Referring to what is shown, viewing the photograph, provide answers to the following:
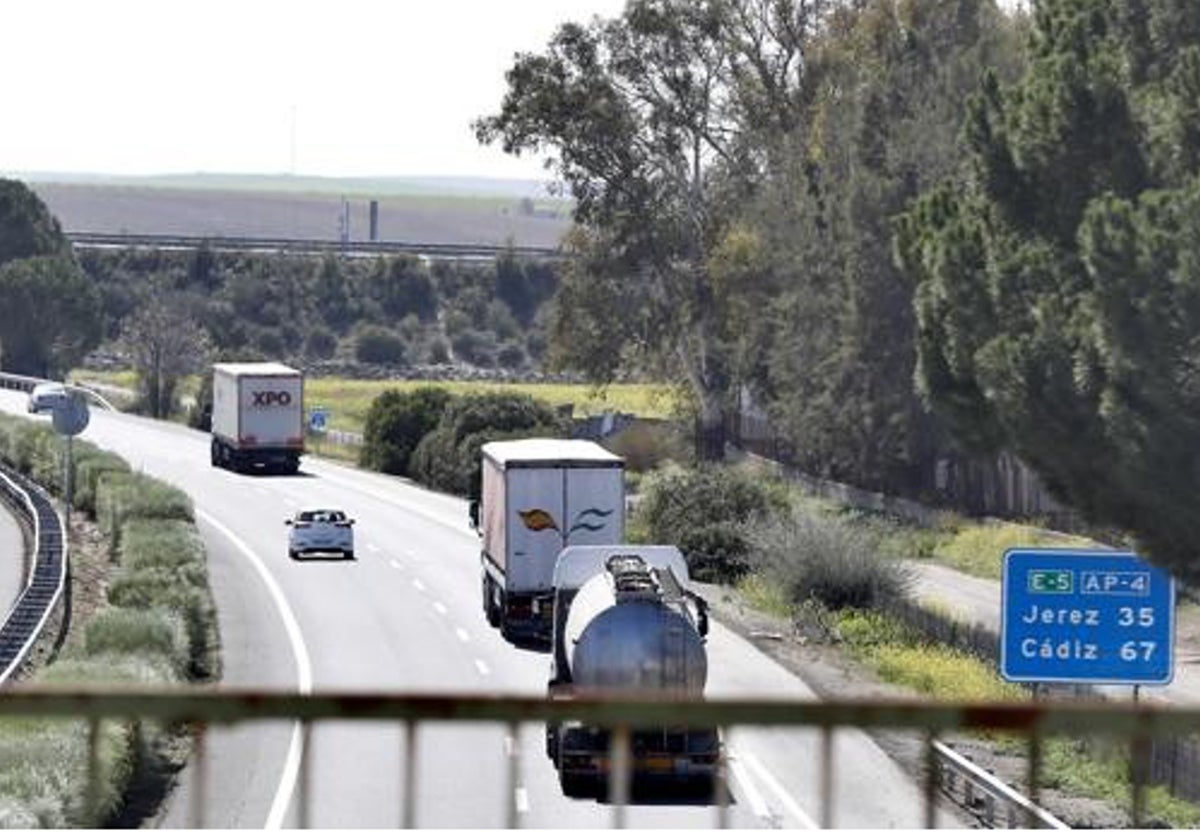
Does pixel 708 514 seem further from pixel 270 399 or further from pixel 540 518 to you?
pixel 270 399

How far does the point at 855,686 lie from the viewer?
41.1 m

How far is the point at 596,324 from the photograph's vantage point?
88938 millimetres

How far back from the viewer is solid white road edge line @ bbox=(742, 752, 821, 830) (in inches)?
1105

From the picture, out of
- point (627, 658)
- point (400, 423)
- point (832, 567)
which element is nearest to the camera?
point (627, 658)

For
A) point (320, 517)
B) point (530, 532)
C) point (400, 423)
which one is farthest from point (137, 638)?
point (400, 423)

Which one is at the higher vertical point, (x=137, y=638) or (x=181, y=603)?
(x=137, y=638)

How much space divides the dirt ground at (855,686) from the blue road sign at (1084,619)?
153cm

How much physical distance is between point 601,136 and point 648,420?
14.9 metres

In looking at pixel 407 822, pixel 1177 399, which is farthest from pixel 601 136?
pixel 407 822

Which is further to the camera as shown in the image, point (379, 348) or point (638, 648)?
Answer: point (379, 348)

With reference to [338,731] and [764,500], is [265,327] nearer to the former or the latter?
[764,500]

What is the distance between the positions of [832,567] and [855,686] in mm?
11112

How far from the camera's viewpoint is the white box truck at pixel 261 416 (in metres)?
86.1

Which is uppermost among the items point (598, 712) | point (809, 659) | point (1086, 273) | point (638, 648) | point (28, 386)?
point (1086, 273)
